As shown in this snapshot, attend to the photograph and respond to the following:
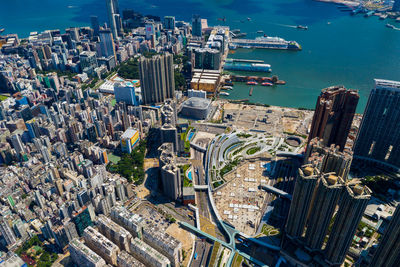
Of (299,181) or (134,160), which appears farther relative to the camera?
(134,160)

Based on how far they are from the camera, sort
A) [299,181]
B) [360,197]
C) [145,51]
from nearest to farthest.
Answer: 1. [360,197]
2. [299,181]
3. [145,51]

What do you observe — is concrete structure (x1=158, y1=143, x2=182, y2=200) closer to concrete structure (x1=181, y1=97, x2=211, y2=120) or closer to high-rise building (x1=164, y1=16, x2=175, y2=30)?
concrete structure (x1=181, y1=97, x2=211, y2=120)

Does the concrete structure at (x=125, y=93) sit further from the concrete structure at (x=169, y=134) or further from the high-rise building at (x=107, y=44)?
the high-rise building at (x=107, y=44)

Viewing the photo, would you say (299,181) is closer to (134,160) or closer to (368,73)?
(134,160)


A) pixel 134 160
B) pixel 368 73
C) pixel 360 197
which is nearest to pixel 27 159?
pixel 134 160

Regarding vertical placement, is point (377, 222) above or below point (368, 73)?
below

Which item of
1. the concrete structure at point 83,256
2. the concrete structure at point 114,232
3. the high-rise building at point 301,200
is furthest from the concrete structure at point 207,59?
the concrete structure at point 83,256

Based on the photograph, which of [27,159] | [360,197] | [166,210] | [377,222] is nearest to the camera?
[360,197]

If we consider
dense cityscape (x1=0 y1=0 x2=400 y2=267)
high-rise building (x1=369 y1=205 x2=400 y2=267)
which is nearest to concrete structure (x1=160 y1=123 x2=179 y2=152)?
dense cityscape (x1=0 y1=0 x2=400 y2=267)
